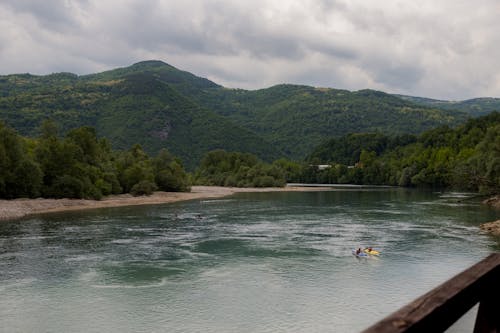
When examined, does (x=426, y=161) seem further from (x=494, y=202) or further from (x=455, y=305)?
(x=455, y=305)

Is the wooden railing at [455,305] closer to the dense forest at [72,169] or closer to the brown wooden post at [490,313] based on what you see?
the brown wooden post at [490,313]

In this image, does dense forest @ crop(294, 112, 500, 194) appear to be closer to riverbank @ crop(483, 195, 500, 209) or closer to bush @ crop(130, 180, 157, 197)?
riverbank @ crop(483, 195, 500, 209)

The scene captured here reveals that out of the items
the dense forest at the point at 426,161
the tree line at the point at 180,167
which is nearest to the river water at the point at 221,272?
the tree line at the point at 180,167

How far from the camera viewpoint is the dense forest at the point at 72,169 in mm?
79875

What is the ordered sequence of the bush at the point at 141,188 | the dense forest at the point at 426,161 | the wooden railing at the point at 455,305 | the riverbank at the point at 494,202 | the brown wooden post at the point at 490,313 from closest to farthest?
the wooden railing at the point at 455,305 → the brown wooden post at the point at 490,313 → the riverbank at the point at 494,202 → the bush at the point at 141,188 → the dense forest at the point at 426,161

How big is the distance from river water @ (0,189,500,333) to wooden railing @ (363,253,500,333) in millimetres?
19762

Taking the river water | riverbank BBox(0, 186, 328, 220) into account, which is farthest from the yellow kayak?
riverbank BBox(0, 186, 328, 220)

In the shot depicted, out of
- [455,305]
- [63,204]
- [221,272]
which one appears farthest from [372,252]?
[63,204]

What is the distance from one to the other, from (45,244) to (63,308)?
20.1 meters

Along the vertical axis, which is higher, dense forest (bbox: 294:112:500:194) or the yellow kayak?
dense forest (bbox: 294:112:500:194)

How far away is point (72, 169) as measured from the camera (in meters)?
90.5

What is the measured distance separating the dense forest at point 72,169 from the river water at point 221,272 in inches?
880

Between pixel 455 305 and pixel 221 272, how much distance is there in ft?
102

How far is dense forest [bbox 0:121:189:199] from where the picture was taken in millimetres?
79875
